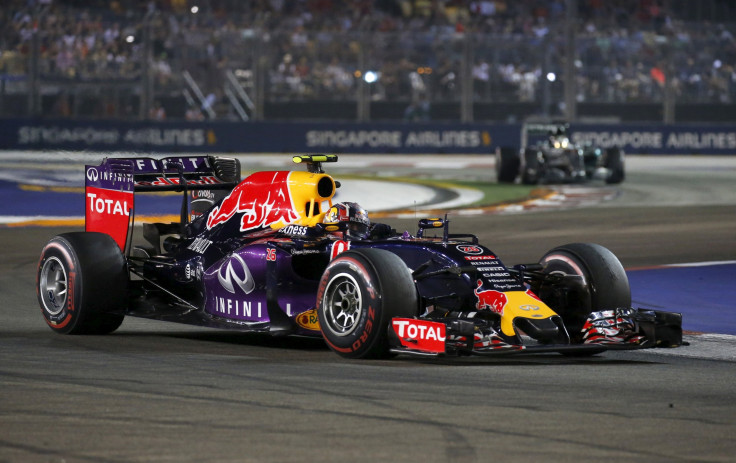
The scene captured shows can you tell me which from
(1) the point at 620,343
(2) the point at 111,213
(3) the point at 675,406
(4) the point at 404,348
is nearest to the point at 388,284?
(4) the point at 404,348

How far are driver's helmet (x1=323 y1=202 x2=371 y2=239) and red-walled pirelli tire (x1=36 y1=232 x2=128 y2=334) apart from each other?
171 cm

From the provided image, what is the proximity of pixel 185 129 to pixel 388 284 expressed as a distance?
2733 centimetres

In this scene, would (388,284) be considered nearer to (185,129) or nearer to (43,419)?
(43,419)

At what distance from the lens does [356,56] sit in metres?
34.7

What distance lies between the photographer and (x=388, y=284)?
8.36m

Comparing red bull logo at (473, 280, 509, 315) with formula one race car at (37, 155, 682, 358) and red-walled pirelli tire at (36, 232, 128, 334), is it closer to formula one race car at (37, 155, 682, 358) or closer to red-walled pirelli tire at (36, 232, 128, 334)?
formula one race car at (37, 155, 682, 358)

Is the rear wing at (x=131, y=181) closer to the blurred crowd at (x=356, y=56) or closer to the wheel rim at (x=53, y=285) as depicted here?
the wheel rim at (x=53, y=285)

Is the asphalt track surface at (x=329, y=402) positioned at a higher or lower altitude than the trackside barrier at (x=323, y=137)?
lower

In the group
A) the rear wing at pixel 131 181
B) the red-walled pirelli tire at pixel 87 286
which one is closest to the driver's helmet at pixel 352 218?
the red-walled pirelli tire at pixel 87 286

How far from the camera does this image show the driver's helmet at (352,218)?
9.53 m

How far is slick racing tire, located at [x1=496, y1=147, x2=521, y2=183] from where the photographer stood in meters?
28.8

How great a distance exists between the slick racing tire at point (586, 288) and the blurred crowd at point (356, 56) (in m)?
25.6

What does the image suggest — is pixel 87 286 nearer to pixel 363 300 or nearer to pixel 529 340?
pixel 363 300

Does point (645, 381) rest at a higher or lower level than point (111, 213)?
lower
